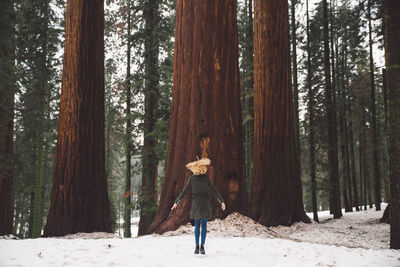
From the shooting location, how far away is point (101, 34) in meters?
8.78

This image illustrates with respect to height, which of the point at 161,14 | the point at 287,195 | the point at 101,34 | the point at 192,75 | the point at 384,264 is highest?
the point at 161,14

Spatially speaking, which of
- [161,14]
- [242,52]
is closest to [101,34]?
[161,14]

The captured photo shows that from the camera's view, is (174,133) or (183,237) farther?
(174,133)

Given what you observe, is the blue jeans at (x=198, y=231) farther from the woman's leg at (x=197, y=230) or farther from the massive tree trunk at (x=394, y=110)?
the massive tree trunk at (x=394, y=110)

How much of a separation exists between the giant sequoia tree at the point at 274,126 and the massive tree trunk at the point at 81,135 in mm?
4711

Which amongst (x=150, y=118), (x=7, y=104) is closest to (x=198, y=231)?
(x=150, y=118)

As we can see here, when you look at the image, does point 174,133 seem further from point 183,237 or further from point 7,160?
point 7,160

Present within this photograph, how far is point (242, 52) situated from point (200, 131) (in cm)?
1513

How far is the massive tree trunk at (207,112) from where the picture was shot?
21.1 ft

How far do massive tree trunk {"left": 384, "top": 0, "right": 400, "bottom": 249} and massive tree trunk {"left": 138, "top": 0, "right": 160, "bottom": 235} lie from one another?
28.2ft

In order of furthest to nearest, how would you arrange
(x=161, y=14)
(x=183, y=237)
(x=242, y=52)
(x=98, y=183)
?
(x=242, y=52) → (x=161, y=14) → (x=98, y=183) → (x=183, y=237)

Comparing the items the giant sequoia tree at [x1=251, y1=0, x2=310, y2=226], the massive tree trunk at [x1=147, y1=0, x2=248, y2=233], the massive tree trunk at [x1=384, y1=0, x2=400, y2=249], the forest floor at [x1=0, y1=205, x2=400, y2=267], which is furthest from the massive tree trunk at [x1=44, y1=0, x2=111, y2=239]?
the massive tree trunk at [x1=384, y1=0, x2=400, y2=249]

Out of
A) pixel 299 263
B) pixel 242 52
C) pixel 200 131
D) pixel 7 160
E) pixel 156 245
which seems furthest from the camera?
pixel 242 52

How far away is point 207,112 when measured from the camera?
6512mm
